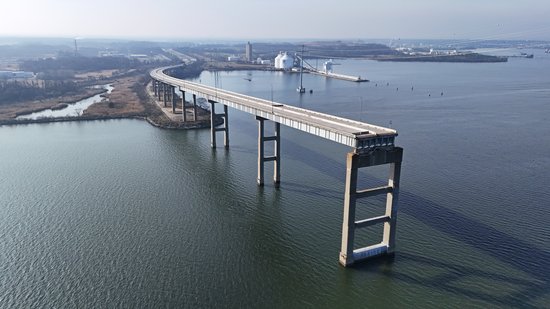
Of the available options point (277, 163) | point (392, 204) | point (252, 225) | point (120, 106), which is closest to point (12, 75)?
point (120, 106)

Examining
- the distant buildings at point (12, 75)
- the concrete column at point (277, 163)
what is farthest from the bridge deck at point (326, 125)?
the distant buildings at point (12, 75)

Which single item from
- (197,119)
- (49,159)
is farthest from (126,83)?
(49,159)

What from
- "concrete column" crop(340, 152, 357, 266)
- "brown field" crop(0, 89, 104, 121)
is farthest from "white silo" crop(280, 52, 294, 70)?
"concrete column" crop(340, 152, 357, 266)

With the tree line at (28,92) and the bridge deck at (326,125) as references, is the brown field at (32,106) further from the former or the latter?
the bridge deck at (326,125)

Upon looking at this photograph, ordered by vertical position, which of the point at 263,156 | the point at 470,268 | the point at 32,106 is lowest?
the point at 470,268

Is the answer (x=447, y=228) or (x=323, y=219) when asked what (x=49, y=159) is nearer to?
(x=323, y=219)

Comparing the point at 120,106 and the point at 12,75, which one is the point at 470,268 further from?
the point at 12,75
